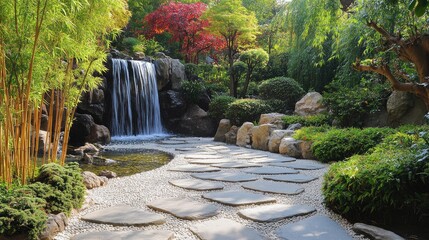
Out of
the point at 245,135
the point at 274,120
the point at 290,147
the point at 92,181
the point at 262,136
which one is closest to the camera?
the point at 92,181

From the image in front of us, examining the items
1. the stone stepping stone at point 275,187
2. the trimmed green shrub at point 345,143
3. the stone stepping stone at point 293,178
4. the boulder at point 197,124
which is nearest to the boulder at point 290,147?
the trimmed green shrub at point 345,143

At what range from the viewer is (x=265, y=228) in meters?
2.44

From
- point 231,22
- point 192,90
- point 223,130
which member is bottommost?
point 223,130

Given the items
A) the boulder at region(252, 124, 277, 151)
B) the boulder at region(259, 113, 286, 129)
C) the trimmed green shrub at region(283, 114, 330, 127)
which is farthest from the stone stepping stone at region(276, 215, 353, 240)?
the boulder at region(259, 113, 286, 129)

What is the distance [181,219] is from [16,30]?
1795 millimetres

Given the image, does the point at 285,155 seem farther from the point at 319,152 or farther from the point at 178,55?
the point at 178,55

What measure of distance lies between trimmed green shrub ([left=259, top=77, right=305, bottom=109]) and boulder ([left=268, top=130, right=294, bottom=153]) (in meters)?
3.38

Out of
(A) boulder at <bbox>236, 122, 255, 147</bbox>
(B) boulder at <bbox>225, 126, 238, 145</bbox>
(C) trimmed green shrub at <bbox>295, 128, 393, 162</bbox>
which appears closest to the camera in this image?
(C) trimmed green shrub at <bbox>295, 128, 393, 162</bbox>

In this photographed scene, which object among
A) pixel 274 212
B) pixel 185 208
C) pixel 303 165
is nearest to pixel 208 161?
pixel 303 165

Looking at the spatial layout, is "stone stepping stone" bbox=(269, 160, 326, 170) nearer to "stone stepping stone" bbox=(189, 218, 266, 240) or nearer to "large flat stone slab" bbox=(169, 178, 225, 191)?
"large flat stone slab" bbox=(169, 178, 225, 191)

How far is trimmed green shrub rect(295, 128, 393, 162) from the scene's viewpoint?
5043 millimetres

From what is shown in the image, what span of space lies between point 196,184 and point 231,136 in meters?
4.73

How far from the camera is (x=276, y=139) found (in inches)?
264

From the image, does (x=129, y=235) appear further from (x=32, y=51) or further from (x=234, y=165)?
(x=234, y=165)
